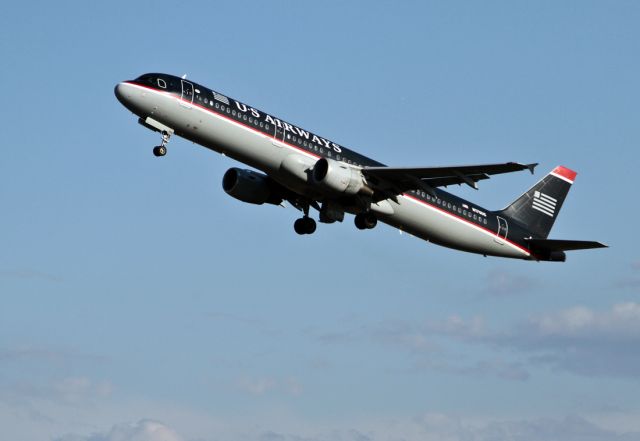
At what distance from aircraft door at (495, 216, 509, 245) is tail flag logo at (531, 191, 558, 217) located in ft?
13.4

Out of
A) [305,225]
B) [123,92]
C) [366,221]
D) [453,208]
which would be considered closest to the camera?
[123,92]

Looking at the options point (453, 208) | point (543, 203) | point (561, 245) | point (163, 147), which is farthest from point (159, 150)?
point (543, 203)

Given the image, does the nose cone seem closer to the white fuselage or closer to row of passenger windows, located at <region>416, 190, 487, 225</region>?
the white fuselage

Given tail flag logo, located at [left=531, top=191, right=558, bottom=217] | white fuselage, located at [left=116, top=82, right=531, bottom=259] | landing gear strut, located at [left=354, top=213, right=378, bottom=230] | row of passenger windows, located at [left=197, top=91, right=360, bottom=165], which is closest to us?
white fuselage, located at [left=116, top=82, right=531, bottom=259]

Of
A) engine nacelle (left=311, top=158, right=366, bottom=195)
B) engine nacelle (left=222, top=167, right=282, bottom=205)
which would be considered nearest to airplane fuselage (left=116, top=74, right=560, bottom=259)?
engine nacelle (left=311, top=158, right=366, bottom=195)

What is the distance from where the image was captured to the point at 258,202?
5931cm

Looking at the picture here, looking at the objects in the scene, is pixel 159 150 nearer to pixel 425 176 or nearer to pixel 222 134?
pixel 222 134

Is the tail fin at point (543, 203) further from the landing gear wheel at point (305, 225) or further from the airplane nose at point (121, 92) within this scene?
the airplane nose at point (121, 92)

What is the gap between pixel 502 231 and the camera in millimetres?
61781

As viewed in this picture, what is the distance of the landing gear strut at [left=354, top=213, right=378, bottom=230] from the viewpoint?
186 feet

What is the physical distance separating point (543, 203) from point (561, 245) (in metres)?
5.95

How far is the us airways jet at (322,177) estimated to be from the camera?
5238 cm

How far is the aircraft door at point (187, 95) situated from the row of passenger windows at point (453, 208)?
1221cm

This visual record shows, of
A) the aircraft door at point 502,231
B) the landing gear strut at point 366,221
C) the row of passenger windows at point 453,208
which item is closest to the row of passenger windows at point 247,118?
the landing gear strut at point 366,221
